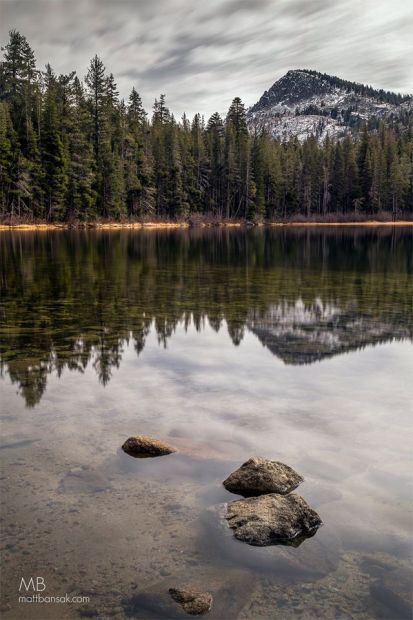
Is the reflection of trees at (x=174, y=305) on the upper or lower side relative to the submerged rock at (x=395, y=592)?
upper

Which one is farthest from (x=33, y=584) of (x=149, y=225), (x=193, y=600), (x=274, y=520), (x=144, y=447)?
(x=149, y=225)

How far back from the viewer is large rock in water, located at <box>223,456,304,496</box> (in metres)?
5.87

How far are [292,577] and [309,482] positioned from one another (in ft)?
5.66

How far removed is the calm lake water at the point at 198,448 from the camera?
445 centimetres

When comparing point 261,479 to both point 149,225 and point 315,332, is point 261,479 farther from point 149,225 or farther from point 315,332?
point 149,225

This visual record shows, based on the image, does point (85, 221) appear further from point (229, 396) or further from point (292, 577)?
point (292, 577)

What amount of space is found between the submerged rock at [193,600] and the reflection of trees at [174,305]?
502cm

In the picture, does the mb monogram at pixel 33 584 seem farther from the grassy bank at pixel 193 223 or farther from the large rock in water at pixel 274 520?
the grassy bank at pixel 193 223

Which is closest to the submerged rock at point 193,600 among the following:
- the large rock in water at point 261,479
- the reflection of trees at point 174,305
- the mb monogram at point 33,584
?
the mb monogram at point 33,584

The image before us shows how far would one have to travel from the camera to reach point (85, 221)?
241 ft

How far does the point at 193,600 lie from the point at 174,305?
13.2 m

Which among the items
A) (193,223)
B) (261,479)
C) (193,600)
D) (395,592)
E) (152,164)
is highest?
(152,164)

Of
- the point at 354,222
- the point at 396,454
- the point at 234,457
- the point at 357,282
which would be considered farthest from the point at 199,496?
the point at 354,222

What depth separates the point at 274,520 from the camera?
5.20 m
